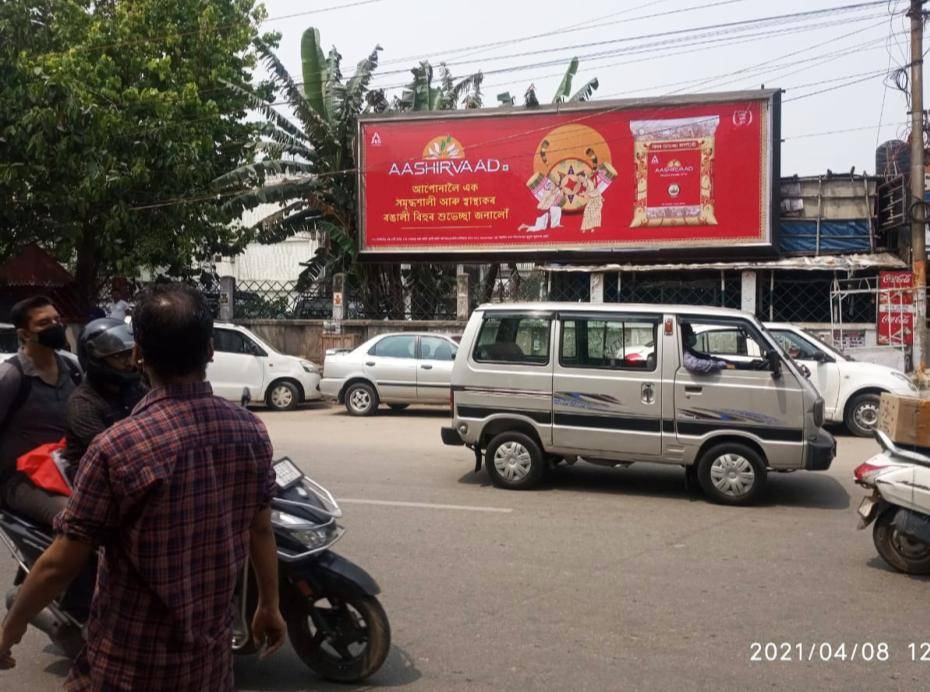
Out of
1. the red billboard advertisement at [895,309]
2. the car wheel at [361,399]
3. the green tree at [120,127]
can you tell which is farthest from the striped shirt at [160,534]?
the red billboard advertisement at [895,309]

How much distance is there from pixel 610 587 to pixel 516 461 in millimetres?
3282

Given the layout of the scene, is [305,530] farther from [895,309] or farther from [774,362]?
[895,309]

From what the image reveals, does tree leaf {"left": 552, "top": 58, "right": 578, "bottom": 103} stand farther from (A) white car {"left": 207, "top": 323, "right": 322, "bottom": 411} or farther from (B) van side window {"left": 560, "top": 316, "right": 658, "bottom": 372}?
(B) van side window {"left": 560, "top": 316, "right": 658, "bottom": 372}

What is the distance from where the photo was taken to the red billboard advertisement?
18453 mm

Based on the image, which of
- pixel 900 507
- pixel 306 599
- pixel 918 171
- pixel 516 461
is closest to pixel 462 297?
pixel 918 171

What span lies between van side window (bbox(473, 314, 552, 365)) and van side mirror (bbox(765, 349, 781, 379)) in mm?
2037

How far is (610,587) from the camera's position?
19.8ft

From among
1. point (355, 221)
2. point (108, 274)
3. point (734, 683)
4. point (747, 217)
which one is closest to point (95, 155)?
point (108, 274)

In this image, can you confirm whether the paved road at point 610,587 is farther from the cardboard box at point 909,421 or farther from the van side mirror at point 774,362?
the van side mirror at point 774,362

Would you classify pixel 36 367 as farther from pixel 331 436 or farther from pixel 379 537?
pixel 331 436

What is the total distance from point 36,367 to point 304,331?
1743cm

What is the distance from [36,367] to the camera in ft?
15.8

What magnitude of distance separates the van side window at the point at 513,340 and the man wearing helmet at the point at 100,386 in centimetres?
534
